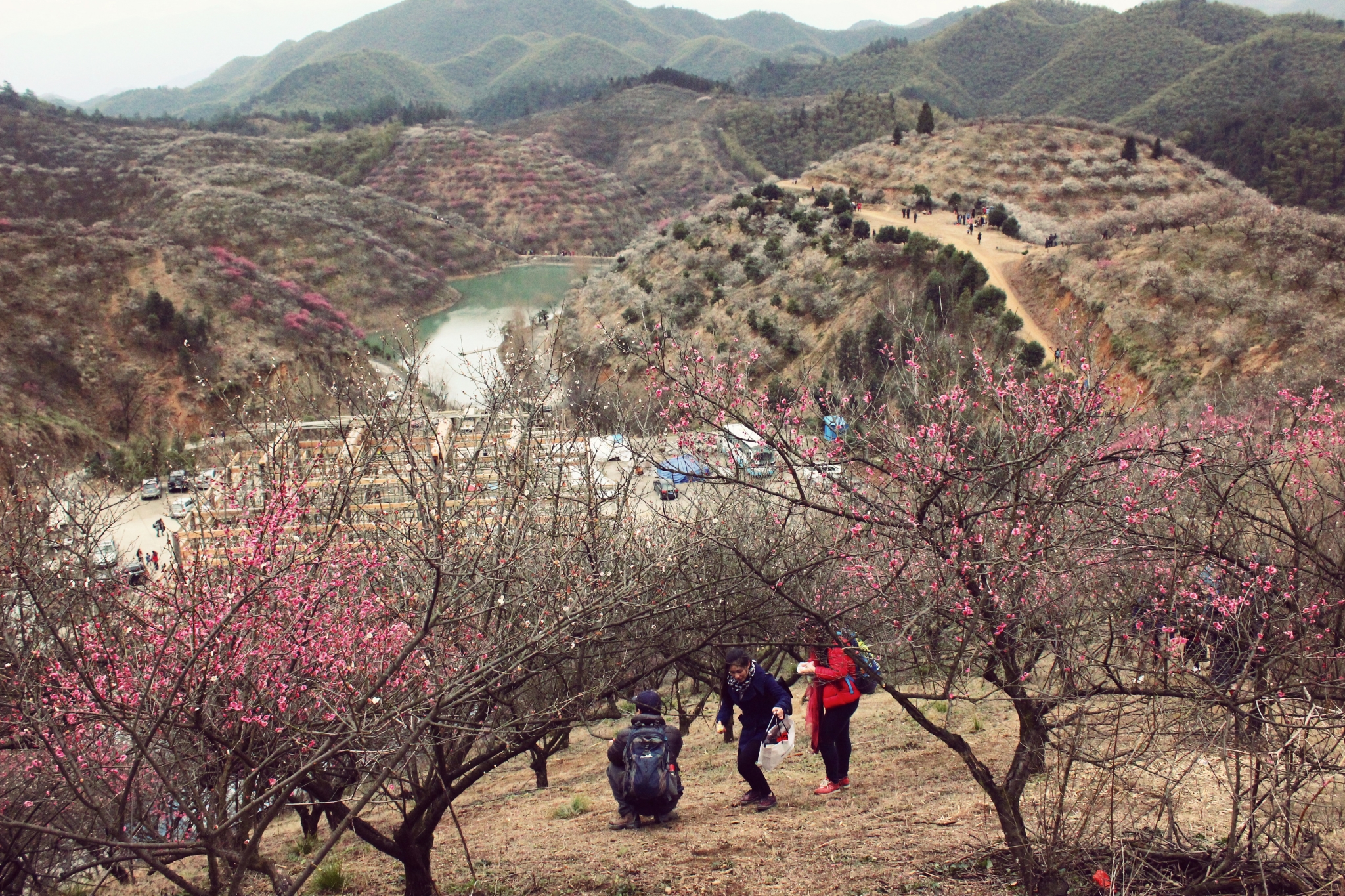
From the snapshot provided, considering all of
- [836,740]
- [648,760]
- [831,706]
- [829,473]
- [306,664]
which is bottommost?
[836,740]

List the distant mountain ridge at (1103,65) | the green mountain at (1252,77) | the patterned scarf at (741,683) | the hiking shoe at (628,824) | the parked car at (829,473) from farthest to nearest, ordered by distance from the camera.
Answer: the distant mountain ridge at (1103,65), the green mountain at (1252,77), the hiking shoe at (628,824), the patterned scarf at (741,683), the parked car at (829,473)

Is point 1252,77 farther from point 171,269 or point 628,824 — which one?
point 628,824

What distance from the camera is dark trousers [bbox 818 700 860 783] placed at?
17.2 ft

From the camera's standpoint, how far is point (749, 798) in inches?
216

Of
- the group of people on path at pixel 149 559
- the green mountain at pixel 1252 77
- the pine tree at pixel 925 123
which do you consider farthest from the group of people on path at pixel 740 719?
the green mountain at pixel 1252 77

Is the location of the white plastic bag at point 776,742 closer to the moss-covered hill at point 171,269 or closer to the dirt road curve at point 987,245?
the moss-covered hill at point 171,269

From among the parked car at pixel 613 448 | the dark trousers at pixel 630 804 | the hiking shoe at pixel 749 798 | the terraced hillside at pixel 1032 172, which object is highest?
the terraced hillside at pixel 1032 172

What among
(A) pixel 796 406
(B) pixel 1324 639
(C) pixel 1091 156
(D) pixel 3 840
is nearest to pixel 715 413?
(A) pixel 796 406

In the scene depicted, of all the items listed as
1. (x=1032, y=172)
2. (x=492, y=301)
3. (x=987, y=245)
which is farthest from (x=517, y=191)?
(x=987, y=245)

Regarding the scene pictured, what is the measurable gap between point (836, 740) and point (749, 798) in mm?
692

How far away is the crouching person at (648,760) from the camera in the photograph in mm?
5023

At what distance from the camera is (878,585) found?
457cm

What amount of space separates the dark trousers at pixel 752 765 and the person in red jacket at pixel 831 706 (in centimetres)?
39

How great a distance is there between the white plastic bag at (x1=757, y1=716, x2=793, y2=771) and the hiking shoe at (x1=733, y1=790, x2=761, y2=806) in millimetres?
514
